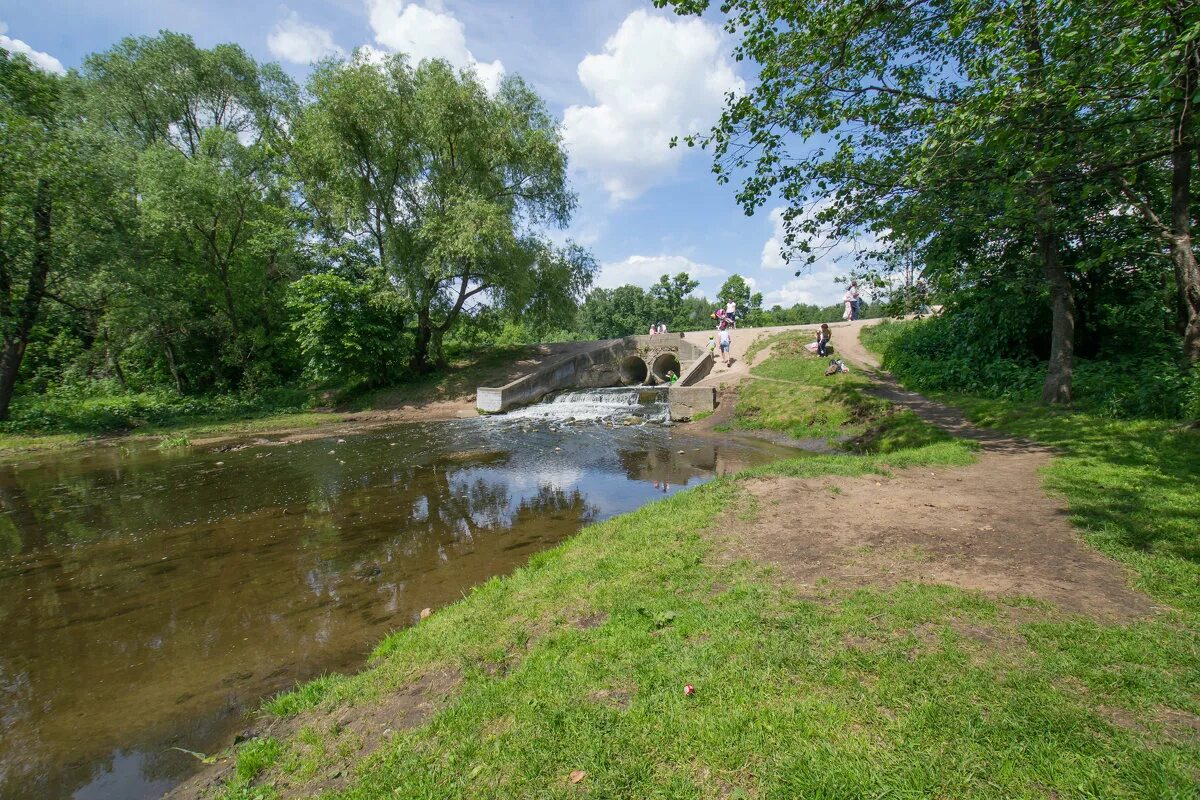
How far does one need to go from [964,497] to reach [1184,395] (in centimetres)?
559

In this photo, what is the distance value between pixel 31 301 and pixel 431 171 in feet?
51.2

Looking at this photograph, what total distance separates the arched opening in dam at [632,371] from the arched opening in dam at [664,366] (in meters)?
0.53

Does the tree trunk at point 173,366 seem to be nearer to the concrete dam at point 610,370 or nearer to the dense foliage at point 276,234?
the dense foliage at point 276,234

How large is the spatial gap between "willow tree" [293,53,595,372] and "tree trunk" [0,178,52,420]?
9.49m

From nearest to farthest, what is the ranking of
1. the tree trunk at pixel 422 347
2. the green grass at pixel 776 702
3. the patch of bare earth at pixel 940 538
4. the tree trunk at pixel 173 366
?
the green grass at pixel 776 702, the patch of bare earth at pixel 940 538, the tree trunk at pixel 173 366, the tree trunk at pixel 422 347

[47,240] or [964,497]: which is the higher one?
[47,240]

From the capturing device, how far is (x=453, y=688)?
392cm

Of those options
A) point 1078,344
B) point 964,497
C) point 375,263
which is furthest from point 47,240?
point 1078,344

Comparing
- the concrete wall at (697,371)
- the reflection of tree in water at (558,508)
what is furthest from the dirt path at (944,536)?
the concrete wall at (697,371)

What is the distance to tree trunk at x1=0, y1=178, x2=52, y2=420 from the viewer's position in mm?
17469

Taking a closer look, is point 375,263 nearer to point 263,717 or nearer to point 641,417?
point 641,417

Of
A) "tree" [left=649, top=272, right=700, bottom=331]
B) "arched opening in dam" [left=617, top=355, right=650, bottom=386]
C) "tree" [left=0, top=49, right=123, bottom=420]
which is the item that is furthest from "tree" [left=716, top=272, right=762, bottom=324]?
"tree" [left=0, top=49, right=123, bottom=420]

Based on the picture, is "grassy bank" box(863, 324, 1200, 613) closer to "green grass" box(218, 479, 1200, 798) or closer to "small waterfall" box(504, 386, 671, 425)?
"green grass" box(218, 479, 1200, 798)

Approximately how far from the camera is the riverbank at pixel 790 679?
2.69m
